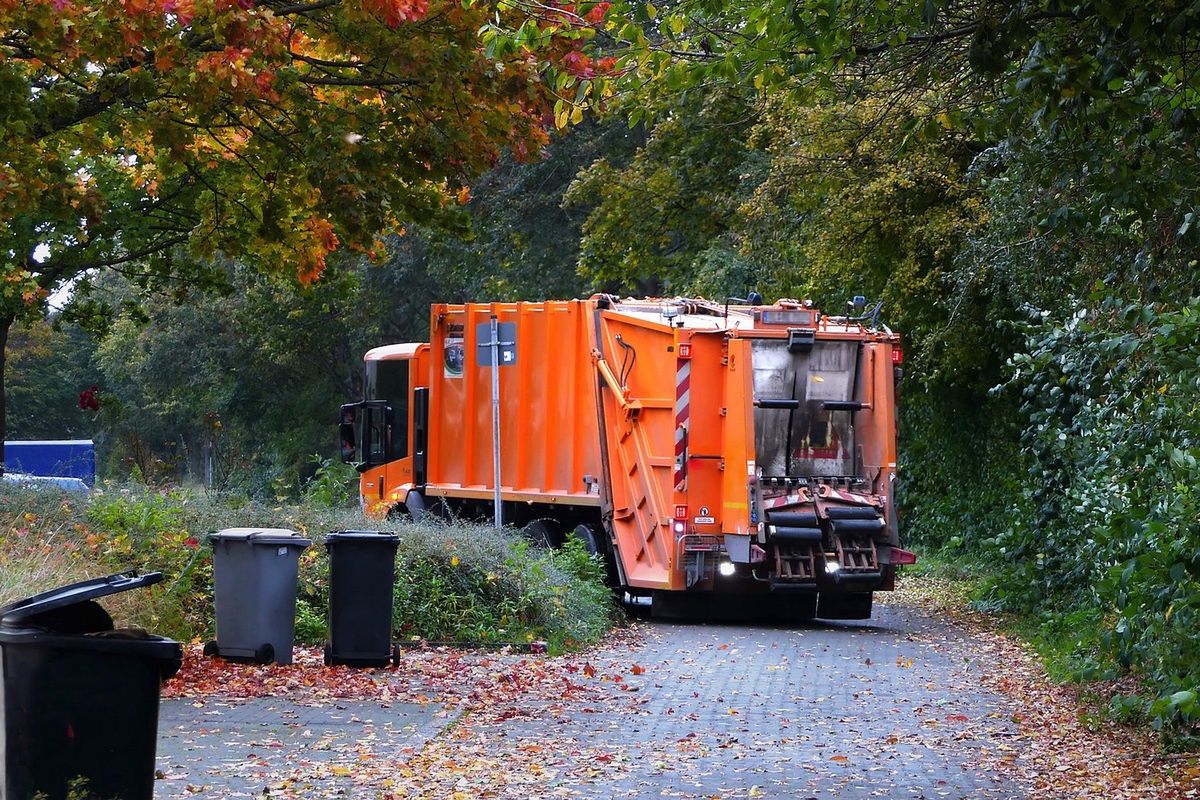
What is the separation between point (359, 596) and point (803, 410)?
5749 millimetres

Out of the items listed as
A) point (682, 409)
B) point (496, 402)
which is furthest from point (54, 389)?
point (682, 409)

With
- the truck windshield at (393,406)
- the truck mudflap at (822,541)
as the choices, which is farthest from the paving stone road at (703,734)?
the truck windshield at (393,406)

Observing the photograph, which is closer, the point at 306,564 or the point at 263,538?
the point at 263,538

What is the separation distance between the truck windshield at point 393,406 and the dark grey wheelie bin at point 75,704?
14.7 meters

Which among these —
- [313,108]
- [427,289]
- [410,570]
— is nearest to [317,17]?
[313,108]

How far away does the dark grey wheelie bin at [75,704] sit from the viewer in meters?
5.99

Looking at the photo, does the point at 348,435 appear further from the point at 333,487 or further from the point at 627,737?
the point at 627,737

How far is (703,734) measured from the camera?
30.5 feet

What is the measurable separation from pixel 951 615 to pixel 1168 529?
33.9ft

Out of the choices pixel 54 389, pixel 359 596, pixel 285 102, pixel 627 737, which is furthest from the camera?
pixel 54 389

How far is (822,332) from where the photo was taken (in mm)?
15750

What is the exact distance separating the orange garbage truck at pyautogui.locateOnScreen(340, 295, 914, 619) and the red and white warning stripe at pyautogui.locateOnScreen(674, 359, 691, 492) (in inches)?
0.5

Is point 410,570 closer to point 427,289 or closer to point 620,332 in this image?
point 620,332

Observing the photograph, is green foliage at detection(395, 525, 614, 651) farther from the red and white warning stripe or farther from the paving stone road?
the red and white warning stripe
